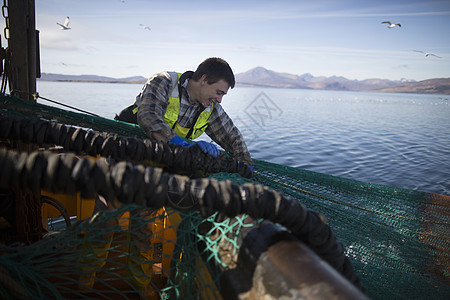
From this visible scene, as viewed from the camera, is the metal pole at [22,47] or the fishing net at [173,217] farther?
the metal pole at [22,47]

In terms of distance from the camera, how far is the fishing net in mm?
850

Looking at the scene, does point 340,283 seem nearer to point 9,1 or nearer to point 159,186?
point 159,186

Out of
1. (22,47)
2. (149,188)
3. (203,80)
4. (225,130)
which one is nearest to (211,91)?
(203,80)

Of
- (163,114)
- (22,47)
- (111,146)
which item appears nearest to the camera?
(111,146)

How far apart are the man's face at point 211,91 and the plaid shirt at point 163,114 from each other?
11cm

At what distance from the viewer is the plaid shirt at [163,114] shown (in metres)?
2.60

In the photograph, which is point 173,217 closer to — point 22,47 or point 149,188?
point 149,188

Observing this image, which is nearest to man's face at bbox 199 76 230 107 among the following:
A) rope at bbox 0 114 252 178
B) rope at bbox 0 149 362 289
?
rope at bbox 0 114 252 178

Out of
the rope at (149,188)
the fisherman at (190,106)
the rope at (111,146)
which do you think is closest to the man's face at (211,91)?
the fisherman at (190,106)

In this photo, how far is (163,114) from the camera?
285 centimetres

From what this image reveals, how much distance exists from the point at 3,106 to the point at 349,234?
2.92 m

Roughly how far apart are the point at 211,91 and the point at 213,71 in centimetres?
20

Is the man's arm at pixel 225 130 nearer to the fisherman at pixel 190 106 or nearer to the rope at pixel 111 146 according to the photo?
the fisherman at pixel 190 106

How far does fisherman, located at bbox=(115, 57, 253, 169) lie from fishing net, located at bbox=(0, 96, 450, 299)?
0.87ft
